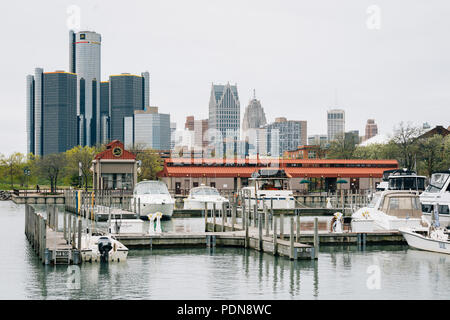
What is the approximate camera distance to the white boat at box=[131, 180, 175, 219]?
54.4 m

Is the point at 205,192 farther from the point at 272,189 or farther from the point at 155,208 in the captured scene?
the point at 155,208

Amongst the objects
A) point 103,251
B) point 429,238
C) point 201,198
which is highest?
point 201,198

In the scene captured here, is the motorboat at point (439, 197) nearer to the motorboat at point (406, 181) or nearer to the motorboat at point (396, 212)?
the motorboat at point (396, 212)

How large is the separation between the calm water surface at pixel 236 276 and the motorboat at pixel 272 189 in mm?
26387

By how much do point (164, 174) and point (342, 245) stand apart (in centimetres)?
7435

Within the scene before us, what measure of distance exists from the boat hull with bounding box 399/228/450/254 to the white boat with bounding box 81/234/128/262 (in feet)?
50.2

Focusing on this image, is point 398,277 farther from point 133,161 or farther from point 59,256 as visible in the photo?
point 133,161

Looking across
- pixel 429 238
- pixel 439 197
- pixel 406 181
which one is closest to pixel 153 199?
pixel 439 197

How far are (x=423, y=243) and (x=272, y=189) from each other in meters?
29.6

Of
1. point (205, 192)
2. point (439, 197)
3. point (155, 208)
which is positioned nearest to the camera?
point (439, 197)

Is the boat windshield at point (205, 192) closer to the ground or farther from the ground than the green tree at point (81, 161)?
closer to the ground

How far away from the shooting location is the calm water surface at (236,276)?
82.4 ft

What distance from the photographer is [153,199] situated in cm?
5488

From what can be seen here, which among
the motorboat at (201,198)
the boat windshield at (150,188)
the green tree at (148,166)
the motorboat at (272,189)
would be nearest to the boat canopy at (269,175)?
the motorboat at (272,189)
